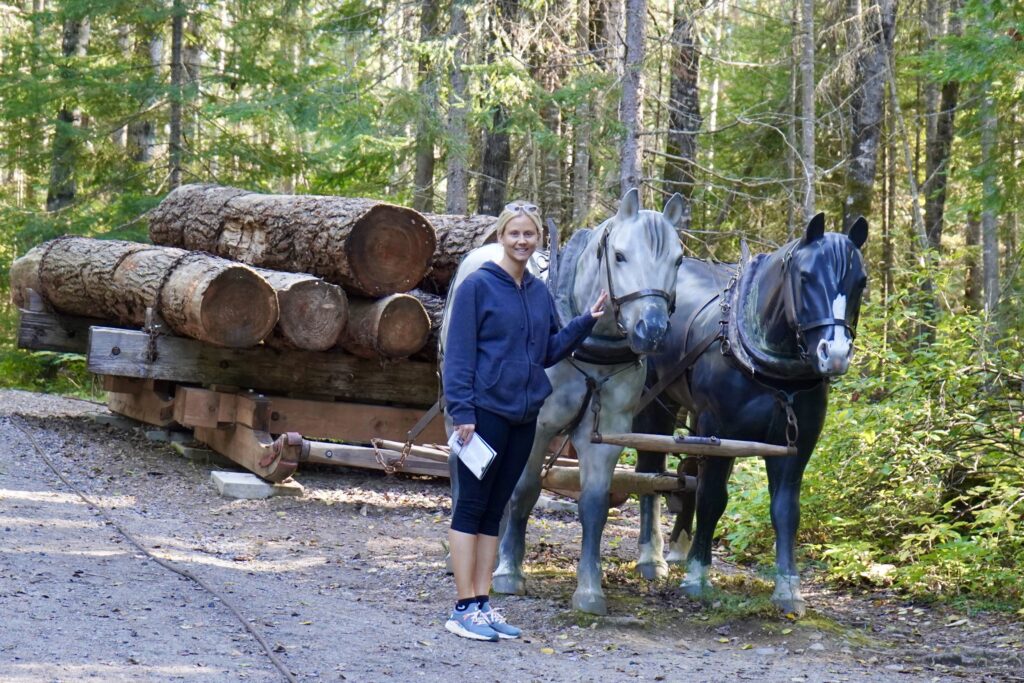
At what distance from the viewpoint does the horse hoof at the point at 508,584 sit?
593 cm

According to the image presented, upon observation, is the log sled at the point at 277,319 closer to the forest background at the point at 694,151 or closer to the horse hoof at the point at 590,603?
the horse hoof at the point at 590,603

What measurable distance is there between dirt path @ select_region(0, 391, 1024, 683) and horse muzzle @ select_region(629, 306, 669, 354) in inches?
53.5

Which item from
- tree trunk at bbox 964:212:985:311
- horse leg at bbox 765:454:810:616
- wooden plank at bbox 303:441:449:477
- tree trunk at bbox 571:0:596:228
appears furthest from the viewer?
tree trunk at bbox 964:212:985:311

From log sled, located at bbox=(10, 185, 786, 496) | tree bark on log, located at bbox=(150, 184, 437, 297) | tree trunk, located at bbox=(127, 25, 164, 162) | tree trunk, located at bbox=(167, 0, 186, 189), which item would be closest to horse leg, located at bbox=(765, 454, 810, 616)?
log sled, located at bbox=(10, 185, 786, 496)

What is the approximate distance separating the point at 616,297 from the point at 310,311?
385 cm

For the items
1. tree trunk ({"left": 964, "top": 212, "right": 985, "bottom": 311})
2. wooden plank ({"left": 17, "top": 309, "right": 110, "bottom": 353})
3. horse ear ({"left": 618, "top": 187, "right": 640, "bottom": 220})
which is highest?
tree trunk ({"left": 964, "top": 212, "right": 985, "bottom": 311})

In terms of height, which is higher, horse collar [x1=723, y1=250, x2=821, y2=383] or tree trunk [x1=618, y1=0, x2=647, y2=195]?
tree trunk [x1=618, y1=0, x2=647, y2=195]

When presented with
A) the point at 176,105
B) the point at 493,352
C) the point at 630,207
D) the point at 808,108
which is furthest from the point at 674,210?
the point at 176,105

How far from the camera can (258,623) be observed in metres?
5.05

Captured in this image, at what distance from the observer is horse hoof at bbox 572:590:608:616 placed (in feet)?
17.8

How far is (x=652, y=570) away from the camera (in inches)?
267

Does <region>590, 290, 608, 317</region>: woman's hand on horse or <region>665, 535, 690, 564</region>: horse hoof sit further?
<region>665, 535, 690, 564</region>: horse hoof

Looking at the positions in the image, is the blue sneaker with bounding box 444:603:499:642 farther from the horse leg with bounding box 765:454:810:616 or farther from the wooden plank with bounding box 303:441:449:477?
the wooden plank with bounding box 303:441:449:477

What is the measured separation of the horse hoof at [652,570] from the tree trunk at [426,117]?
7264 millimetres
